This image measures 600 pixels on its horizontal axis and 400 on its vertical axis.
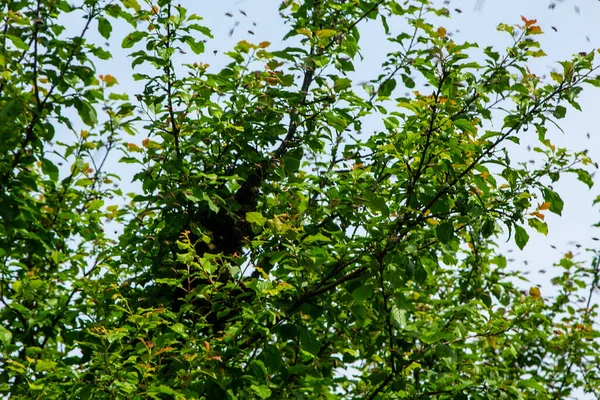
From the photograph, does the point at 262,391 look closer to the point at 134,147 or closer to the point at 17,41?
the point at 134,147

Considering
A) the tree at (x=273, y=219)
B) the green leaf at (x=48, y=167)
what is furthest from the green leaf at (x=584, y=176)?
the green leaf at (x=48, y=167)

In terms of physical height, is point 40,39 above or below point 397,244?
above

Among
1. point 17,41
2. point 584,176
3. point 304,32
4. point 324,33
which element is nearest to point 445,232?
point 584,176

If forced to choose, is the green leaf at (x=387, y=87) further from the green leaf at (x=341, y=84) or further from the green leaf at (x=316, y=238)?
the green leaf at (x=316, y=238)

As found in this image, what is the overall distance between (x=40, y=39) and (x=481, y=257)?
4270 mm

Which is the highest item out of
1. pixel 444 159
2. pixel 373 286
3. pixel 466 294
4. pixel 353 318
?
pixel 466 294

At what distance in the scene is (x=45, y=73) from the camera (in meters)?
5.66

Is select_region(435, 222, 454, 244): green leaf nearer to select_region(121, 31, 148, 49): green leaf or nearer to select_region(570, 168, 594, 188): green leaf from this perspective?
select_region(570, 168, 594, 188): green leaf

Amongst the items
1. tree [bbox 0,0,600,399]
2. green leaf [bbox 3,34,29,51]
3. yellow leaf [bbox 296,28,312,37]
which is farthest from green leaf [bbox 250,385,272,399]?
green leaf [bbox 3,34,29,51]


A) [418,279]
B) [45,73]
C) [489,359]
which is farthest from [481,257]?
[45,73]

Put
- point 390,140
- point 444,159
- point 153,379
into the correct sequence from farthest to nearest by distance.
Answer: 1. point 390,140
2. point 444,159
3. point 153,379

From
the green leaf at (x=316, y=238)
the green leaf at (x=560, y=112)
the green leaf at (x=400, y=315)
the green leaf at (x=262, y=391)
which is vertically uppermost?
the green leaf at (x=560, y=112)

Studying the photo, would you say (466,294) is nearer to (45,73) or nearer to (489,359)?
(489,359)

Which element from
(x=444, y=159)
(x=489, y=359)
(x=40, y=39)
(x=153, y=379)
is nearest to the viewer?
(x=153, y=379)
